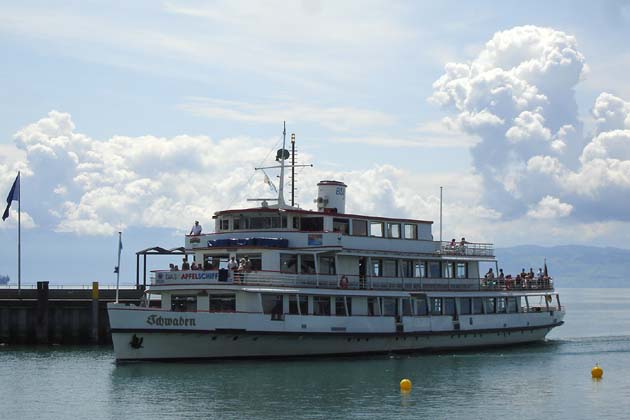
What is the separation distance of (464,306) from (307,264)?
10465 millimetres

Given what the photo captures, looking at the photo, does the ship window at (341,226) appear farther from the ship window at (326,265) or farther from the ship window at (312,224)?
the ship window at (326,265)

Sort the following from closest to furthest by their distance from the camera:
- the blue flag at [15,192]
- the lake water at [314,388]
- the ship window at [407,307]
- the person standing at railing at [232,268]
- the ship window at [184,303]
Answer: the lake water at [314,388], the person standing at railing at [232,268], the ship window at [184,303], the ship window at [407,307], the blue flag at [15,192]

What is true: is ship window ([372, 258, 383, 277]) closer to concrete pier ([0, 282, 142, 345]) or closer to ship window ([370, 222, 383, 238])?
ship window ([370, 222, 383, 238])

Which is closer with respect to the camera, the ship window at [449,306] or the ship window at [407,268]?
the ship window at [407,268]

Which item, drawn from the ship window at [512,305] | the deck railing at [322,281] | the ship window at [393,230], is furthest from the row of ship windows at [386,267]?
the ship window at [512,305]

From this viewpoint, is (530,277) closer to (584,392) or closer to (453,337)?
(453,337)

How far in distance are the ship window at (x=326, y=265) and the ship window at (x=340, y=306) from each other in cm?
144

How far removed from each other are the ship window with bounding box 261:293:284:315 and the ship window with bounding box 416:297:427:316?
8.91 m

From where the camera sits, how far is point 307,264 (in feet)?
152

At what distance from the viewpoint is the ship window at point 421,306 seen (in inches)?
1970

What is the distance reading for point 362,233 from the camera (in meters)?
48.2

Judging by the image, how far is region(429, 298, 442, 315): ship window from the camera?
50625 millimetres

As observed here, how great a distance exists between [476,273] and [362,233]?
9478 mm

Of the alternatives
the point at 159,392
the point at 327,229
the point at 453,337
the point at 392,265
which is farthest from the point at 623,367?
the point at 159,392
